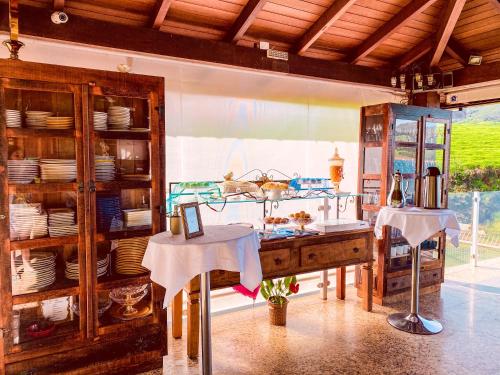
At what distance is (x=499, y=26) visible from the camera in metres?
3.89

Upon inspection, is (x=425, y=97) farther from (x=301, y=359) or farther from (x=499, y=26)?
(x=301, y=359)

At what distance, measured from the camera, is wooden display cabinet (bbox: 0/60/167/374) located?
2266mm

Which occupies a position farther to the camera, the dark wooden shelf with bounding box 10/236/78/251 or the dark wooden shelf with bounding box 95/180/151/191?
the dark wooden shelf with bounding box 95/180/151/191

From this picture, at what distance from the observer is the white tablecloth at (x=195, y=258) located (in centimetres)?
194

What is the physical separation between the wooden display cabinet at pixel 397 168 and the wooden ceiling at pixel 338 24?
0.77m

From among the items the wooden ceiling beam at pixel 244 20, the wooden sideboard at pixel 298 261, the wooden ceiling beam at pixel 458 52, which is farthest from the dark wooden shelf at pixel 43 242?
the wooden ceiling beam at pixel 458 52

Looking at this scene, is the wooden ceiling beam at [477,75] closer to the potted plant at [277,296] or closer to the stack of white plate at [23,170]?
the potted plant at [277,296]

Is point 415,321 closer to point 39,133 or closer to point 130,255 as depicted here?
point 130,255

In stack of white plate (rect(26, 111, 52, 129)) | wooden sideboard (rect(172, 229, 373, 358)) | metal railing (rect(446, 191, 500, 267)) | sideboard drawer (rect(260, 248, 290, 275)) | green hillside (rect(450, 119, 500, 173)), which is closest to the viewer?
stack of white plate (rect(26, 111, 52, 129))

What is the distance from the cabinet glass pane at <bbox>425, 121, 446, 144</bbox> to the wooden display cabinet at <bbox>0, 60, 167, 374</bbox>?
121 inches

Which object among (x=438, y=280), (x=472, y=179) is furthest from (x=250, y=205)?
(x=472, y=179)

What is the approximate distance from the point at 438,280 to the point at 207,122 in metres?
3.18

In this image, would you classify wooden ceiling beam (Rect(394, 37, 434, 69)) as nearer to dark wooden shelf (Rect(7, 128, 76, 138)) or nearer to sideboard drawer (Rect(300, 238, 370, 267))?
sideboard drawer (Rect(300, 238, 370, 267))

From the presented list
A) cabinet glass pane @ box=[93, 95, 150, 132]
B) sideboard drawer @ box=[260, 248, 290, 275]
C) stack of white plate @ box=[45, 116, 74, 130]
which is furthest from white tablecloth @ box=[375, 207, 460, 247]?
stack of white plate @ box=[45, 116, 74, 130]
